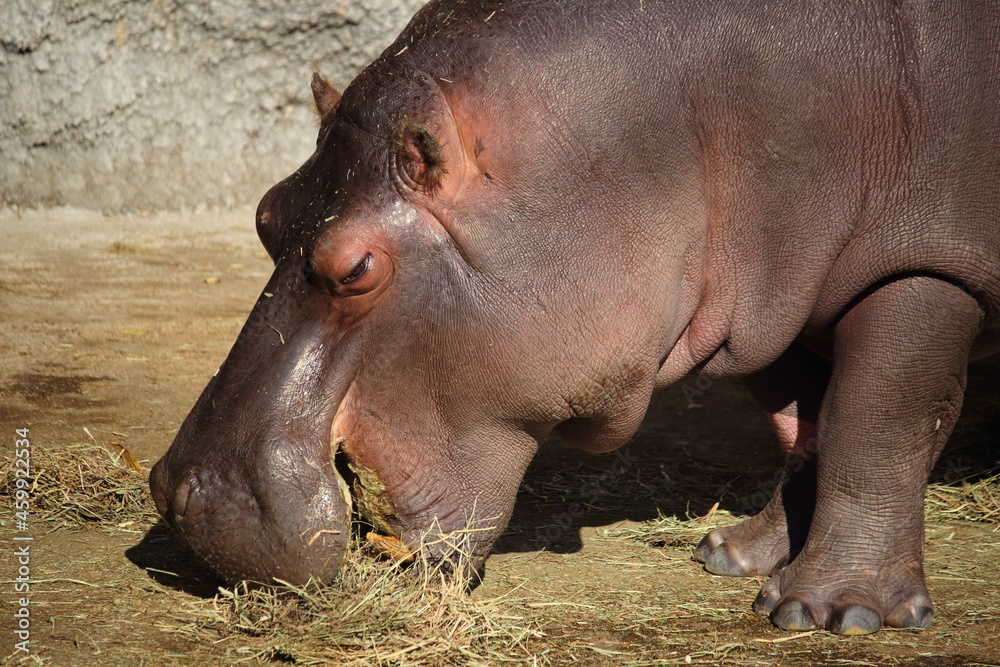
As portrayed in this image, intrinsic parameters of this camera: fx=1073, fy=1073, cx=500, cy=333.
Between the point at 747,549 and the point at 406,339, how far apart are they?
4.56ft

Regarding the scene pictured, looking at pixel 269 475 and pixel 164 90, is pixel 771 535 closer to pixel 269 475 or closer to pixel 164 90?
pixel 269 475

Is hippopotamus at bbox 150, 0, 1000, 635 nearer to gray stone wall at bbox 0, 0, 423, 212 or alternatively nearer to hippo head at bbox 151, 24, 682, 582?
hippo head at bbox 151, 24, 682, 582

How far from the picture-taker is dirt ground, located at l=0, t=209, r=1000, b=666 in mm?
2654

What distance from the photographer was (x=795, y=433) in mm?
3512

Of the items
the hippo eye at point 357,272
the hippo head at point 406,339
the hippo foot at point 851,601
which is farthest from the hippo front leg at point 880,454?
the hippo eye at point 357,272

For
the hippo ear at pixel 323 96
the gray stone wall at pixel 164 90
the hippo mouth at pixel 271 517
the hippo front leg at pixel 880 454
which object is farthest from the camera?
the gray stone wall at pixel 164 90

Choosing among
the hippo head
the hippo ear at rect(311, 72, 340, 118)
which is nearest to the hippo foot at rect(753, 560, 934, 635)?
the hippo head

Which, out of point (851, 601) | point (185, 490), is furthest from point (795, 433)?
point (185, 490)

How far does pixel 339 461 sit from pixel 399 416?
0.21m

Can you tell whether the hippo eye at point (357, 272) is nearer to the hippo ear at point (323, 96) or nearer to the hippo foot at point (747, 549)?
the hippo ear at point (323, 96)

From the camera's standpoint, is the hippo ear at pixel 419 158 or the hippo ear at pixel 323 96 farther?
the hippo ear at pixel 323 96

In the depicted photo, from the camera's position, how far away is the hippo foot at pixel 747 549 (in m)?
3.26

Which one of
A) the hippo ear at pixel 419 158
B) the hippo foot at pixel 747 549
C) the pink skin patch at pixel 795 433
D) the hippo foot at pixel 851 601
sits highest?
the hippo ear at pixel 419 158

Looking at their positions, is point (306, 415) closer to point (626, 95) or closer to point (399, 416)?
point (399, 416)
